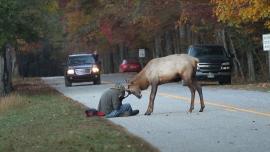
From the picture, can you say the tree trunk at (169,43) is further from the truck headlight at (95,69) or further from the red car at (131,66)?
the truck headlight at (95,69)

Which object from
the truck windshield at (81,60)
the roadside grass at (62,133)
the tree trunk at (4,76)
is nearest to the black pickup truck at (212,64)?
the truck windshield at (81,60)

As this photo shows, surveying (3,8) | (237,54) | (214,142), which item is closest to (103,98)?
(214,142)

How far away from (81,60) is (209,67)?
1011cm

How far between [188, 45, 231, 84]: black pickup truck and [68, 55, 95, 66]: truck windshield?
846 cm

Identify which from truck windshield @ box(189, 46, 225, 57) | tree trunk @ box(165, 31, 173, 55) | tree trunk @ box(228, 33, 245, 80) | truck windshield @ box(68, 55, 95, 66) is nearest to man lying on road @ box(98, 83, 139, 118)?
truck windshield @ box(189, 46, 225, 57)

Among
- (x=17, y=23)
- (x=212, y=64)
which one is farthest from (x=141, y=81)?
(x=212, y=64)

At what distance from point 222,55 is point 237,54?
35.2ft

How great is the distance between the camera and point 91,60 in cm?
4294

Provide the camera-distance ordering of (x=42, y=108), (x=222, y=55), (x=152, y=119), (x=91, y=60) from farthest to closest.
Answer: (x=91, y=60) → (x=222, y=55) → (x=42, y=108) → (x=152, y=119)

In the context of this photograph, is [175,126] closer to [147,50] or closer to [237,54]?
[237,54]

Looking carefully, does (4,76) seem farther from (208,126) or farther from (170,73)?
(208,126)

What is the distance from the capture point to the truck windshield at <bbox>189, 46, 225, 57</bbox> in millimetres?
36625

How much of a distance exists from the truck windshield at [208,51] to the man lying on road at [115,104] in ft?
59.0

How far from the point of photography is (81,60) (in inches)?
1699
